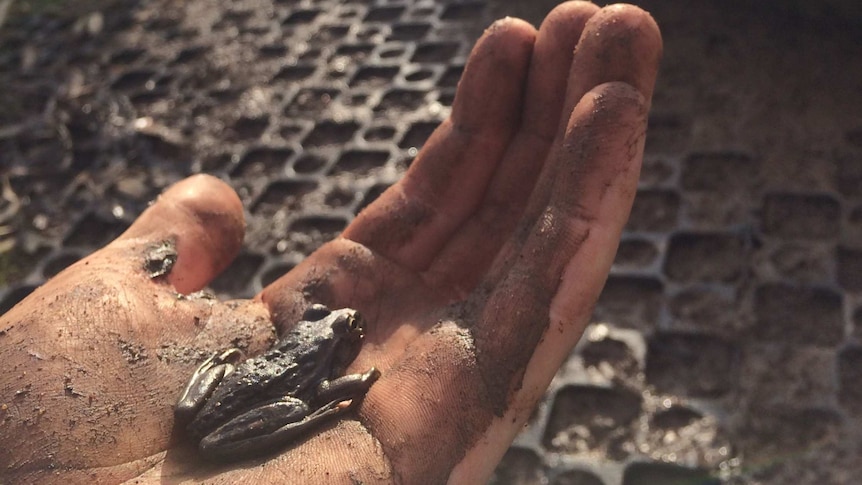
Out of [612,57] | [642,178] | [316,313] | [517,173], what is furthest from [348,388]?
[642,178]

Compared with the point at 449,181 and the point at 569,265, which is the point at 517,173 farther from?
the point at 569,265

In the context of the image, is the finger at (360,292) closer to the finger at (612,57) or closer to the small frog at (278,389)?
the small frog at (278,389)

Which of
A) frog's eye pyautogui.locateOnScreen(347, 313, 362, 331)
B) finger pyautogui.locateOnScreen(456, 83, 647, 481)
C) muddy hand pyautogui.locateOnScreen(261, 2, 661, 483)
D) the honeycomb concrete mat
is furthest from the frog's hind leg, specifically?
the honeycomb concrete mat

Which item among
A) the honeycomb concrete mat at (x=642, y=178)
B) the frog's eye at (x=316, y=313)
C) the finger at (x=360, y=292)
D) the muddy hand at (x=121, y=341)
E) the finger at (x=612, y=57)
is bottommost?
the honeycomb concrete mat at (x=642, y=178)

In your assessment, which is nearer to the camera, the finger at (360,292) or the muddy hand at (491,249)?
the muddy hand at (491,249)

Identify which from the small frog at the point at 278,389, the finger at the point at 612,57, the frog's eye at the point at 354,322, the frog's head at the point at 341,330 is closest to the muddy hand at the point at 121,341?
the small frog at the point at 278,389

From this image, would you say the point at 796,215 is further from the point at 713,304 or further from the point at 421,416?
the point at 421,416

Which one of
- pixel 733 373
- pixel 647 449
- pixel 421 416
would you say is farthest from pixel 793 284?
pixel 421 416
